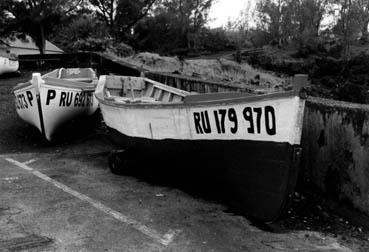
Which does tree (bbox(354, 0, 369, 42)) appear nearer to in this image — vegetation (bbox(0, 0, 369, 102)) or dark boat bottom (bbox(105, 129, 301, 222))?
vegetation (bbox(0, 0, 369, 102))

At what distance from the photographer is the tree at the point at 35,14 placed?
36.9 meters

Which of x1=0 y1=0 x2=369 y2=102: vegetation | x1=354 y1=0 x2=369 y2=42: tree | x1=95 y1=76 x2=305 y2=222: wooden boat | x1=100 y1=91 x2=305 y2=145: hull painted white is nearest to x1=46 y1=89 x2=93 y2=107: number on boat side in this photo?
x1=100 y1=91 x2=305 y2=145: hull painted white

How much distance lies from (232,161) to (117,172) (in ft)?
8.60

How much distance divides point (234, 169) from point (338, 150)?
123 cm

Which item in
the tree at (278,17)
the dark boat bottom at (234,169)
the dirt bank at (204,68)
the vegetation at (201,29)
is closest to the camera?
the dark boat bottom at (234,169)

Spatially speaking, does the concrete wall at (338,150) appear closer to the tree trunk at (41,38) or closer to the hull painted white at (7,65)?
the hull painted white at (7,65)

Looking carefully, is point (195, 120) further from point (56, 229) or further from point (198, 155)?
point (56, 229)

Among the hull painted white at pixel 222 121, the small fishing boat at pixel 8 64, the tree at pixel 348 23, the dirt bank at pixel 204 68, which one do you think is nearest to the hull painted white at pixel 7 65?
the small fishing boat at pixel 8 64

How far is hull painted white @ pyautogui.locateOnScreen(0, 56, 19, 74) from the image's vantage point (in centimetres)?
1930

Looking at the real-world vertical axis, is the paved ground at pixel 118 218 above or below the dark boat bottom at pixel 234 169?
below

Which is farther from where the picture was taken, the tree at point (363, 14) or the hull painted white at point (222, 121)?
the tree at point (363, 14)

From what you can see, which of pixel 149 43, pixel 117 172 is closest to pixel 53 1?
pixel 149 43

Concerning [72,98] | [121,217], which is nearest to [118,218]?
[121,217]

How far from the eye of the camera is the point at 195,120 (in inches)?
226
